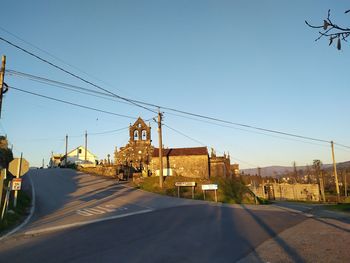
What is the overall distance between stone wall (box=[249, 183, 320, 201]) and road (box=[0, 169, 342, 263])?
4153cm

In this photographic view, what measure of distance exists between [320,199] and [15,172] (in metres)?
52.8

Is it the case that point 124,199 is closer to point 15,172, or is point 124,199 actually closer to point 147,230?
point 15,172

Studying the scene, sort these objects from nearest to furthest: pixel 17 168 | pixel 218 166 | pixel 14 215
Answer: pixel 14 215 → pixel 17 168 → pixel 218 166

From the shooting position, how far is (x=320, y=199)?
5541 cm

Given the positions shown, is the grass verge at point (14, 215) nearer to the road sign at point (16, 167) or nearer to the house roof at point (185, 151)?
the road sign at point (16, 167)

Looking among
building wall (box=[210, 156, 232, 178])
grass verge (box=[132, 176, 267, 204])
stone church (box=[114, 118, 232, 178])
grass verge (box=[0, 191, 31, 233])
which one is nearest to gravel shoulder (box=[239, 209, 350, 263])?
grass verge (box=[0, 191, 31, 233])

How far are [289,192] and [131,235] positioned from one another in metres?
53.6

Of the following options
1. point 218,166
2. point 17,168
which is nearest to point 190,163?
point 218,166

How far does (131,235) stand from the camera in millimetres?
12125

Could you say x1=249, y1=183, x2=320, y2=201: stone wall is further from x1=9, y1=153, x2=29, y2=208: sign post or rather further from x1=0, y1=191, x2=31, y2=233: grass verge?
x1=9, y1=153, x2=29, y2=208: sign post

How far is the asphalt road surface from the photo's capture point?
9.22 m

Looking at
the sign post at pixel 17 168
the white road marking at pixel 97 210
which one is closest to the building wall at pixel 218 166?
the white road marking at pixel 97 210

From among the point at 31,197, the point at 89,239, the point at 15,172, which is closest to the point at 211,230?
the point at 89,239

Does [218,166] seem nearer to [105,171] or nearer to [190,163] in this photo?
[190,163]
